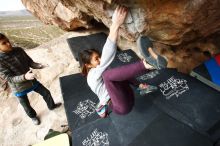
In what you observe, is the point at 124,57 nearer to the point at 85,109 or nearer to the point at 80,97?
the point at 80,97

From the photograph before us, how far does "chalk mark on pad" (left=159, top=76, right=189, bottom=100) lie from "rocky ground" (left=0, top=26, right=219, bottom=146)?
1.98 ft

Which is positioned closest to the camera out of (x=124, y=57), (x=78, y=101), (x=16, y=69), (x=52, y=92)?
(x=16, y=69)

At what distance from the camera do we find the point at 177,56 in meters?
4.15

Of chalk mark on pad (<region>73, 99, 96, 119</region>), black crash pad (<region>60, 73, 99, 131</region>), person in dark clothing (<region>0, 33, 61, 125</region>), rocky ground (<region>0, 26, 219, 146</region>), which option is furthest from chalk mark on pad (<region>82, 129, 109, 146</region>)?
person in dark clothing (<region>0, 33, 61, 125</region>)

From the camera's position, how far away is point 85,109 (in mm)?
3939

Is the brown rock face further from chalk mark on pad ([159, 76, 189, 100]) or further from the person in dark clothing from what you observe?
the person in dark clothing

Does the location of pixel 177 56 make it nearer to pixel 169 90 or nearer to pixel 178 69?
pixel 178 69

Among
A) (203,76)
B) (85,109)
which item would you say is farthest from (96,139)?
(203,76)

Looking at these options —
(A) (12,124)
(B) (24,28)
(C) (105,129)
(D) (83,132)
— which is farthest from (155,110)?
(B) (24,28)

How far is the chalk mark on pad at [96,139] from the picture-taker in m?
3.30

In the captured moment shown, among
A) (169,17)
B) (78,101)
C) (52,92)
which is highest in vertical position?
(169,17)

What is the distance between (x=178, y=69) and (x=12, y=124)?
3571 millimetres

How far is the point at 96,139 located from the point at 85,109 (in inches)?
27.9

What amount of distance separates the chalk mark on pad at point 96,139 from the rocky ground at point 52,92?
85cm
